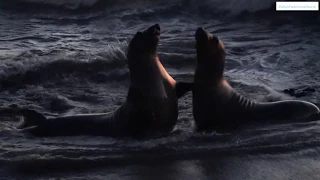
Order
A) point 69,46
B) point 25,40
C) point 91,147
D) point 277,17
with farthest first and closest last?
point 277,17 < point 25,40 < point 69,46 < point 91,147

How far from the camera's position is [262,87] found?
26.5ft

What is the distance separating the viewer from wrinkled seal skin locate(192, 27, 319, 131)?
19.1ft

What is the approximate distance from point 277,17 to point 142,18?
11.1 ft

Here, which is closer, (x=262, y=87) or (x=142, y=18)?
(x=262, y=87)

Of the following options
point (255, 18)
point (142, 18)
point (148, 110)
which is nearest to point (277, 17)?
point (255, 18)

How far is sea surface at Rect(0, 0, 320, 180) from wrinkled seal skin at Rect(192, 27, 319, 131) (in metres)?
0.20

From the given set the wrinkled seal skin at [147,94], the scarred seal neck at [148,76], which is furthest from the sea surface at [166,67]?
the scarred seal neck at [148,76]

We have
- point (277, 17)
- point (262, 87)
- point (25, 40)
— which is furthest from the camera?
point (277, 17)

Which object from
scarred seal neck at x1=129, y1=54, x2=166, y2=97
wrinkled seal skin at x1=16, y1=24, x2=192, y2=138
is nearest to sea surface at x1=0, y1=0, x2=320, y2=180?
wrinkled seal skin at x1=16, y1=24, x2=192, y2=138

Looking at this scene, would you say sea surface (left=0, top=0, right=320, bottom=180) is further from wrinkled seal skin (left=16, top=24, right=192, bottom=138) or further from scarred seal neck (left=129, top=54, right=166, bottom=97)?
scarred seal neck (left=129, top=54, right=166, bottom=97)

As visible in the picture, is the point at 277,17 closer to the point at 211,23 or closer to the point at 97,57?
the point at 211,23

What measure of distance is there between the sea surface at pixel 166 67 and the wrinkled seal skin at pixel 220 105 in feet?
0.66

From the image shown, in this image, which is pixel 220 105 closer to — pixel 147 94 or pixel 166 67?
pixel 147 94

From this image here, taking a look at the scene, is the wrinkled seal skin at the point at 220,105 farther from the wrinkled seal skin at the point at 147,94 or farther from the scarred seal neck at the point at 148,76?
the scarred seal neck at the point at 148,76
